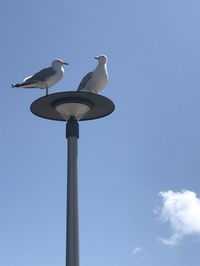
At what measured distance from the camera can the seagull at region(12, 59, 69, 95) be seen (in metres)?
13.3

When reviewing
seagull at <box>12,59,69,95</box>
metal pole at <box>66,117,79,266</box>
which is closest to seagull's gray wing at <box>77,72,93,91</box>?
seagull at <box>12,59,69,95</box>

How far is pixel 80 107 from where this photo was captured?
41.5ft

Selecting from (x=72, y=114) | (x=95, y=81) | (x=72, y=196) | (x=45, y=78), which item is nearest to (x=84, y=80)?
(x=95, y=81)

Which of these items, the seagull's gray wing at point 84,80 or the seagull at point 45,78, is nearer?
the seagull at point 45,78

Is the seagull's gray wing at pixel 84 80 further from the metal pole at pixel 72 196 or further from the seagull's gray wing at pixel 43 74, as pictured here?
the metal pole at pixel 72 196

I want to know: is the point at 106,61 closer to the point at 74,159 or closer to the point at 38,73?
the point at 38,73

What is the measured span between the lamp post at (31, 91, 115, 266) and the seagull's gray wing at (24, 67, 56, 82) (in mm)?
738

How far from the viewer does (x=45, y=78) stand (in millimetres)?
13344

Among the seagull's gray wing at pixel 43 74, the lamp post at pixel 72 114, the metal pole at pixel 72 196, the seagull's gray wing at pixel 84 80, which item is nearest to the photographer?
the metal pole at pixel 72 196

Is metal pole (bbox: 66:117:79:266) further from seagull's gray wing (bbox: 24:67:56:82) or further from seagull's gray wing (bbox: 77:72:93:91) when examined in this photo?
seagull's gray wing (bbox: 24:67:56:82)

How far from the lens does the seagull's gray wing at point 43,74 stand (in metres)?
13.3

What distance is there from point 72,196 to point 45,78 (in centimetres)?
294

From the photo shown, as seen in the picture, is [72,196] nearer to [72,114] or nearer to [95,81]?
[72,114]

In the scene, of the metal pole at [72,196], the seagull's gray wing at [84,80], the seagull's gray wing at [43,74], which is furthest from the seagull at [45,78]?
the metal pole at [72,196]
